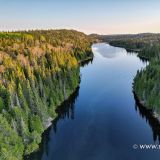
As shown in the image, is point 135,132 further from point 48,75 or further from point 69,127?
point 48,75

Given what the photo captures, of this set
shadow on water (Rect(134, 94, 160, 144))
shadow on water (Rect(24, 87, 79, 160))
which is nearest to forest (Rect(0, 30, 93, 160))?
shadow on water (Rect(24, 87, 79, 160))

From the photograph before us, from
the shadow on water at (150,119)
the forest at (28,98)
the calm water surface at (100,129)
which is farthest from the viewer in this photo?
the shadow on water at (150,119)

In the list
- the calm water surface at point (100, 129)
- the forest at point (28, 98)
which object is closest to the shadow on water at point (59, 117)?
the calm water surface at point (100, 129)

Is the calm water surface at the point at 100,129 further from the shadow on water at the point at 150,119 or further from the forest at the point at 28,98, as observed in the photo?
the forest at the point at 28,98

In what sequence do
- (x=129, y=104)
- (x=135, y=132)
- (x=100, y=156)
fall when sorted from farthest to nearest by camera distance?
(x=129, y=104), (x=135, y=132), (x=100, y=156)

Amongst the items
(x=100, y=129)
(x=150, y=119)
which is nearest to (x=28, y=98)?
(x=100, y=129)

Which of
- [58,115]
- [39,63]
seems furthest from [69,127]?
[39,63]

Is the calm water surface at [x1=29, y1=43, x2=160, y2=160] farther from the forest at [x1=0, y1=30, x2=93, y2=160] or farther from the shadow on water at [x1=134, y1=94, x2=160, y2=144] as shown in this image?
the forest at [x1=0, y1=30, x2=93, y2=160]
